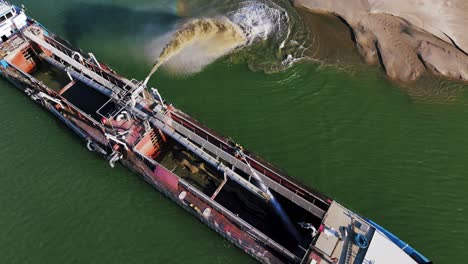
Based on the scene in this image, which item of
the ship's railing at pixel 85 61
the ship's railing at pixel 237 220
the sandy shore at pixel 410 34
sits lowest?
the ship's railing at pixel 237 220

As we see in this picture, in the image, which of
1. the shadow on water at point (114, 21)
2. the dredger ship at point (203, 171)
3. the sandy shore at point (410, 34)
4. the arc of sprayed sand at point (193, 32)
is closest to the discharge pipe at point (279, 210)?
the dredger ship at point (203, 171)

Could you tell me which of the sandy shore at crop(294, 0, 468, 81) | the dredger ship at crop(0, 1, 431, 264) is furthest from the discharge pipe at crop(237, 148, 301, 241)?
the sandy shore at crop(294, 0, 468, 81)

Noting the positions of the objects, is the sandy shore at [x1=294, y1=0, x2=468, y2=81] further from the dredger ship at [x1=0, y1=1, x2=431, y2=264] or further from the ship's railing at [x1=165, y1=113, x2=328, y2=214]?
the dredger ship at [x1=0, y1=1, x2=431, y2=264]

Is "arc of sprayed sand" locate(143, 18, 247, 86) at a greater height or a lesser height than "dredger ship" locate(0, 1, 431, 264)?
greater

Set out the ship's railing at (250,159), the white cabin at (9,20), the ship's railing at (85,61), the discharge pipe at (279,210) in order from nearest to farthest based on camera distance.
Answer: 1. the ship's railing at (250,159)
2. the discharge pipe at (279,210)
3. the ship's railing at (85,61)
4. the white cabin at (9,20)

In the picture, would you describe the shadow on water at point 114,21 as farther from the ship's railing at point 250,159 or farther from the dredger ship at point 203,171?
the ship's railing at point 250,159

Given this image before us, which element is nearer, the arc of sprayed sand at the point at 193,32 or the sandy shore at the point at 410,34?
the sandy shore at the point at 410,34

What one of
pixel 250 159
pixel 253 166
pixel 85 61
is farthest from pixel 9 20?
pixel 253 166
